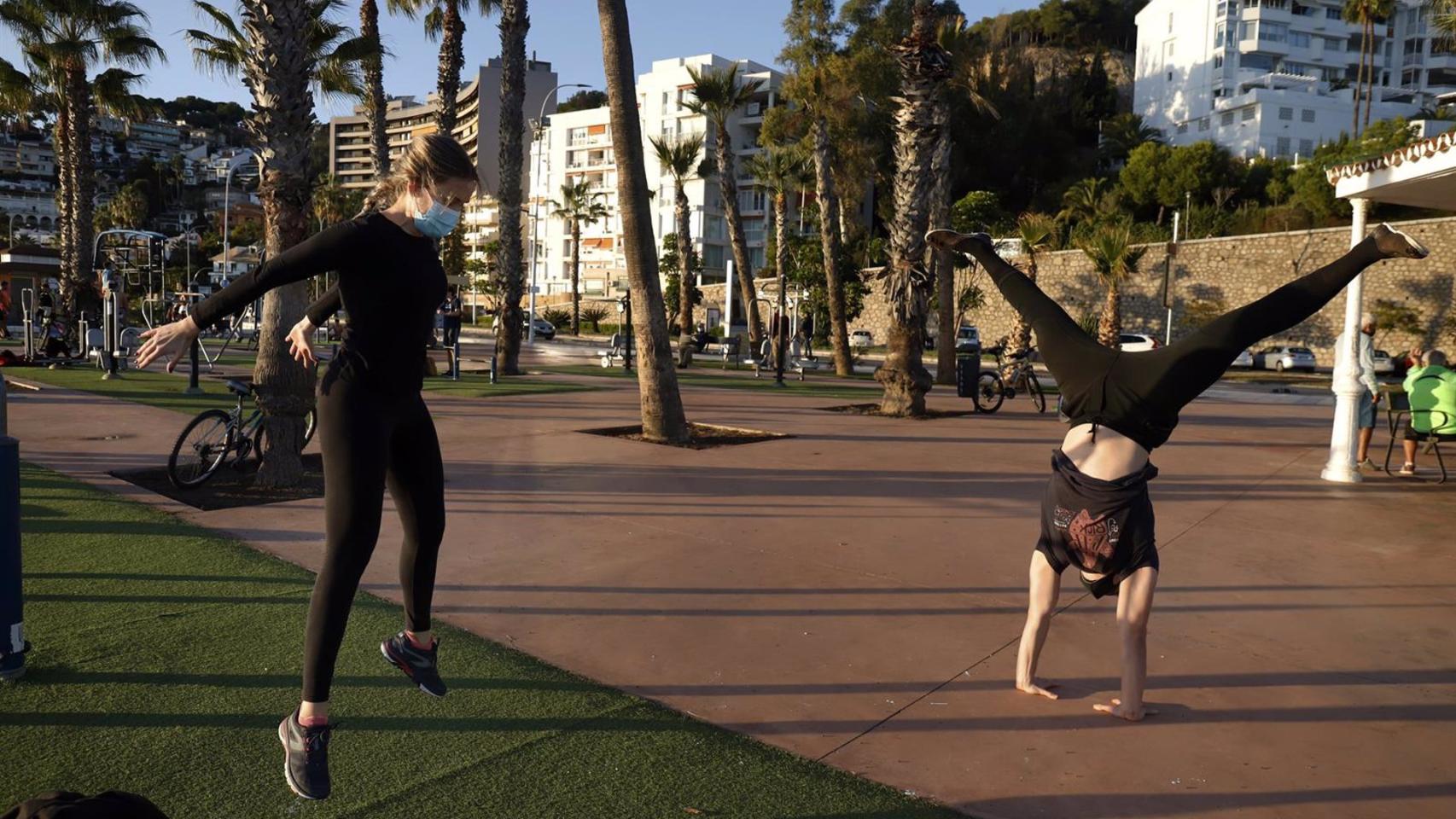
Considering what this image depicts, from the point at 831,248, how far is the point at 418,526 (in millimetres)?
22567

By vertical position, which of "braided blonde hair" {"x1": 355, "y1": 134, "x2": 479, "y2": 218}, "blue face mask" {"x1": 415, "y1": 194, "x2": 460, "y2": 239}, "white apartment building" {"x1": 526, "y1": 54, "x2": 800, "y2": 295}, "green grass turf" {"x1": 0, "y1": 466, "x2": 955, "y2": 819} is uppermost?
"white apartment building" {"x1": 526, "y1": 54, "x2": 800, "y2": 295}

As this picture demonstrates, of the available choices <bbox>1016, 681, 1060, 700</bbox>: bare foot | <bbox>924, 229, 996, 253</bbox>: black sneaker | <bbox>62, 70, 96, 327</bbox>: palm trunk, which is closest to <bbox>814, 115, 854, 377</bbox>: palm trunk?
<bbox>62, 70, 96, 327</bbox>: palm trunk

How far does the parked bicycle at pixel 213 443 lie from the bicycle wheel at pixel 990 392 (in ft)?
38.0

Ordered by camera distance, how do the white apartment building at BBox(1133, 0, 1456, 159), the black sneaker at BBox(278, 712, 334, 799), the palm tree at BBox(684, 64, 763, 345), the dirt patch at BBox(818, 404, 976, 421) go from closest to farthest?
the black sneaker at BBox(278, 712, 334, 799) → the dirt patch at BBox(818, 404, 976, 421) → the palm tree at BBox(684, 64, 763, 345) → the white apartment building at BBox(1133, 0, 1456, 159)

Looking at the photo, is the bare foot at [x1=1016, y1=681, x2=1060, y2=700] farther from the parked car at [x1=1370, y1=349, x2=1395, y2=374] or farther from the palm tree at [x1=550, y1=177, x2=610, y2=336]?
the palm tree at [x1=550, y1=177, x2=610, y2=336]

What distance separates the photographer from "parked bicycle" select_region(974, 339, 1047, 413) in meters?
16.9

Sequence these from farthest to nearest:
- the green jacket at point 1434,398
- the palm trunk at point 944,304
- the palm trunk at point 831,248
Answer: the palm trunk at point 831,248
the palm trunk at point 944,304
the green jacket at point 1434,398

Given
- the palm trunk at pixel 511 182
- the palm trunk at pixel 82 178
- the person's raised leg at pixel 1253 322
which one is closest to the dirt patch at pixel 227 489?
the person's raised leg at pixel 1253 322

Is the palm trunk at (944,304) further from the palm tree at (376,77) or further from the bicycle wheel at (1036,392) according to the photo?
the palm tree at (376,77)

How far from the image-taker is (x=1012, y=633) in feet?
15.9

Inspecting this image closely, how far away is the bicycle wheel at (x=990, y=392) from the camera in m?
16.9

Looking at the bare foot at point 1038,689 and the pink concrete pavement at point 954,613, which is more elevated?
the bare foot at point 1038,689

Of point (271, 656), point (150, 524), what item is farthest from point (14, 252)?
point (271, 656)

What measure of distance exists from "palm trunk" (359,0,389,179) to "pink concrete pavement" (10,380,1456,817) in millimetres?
15883
